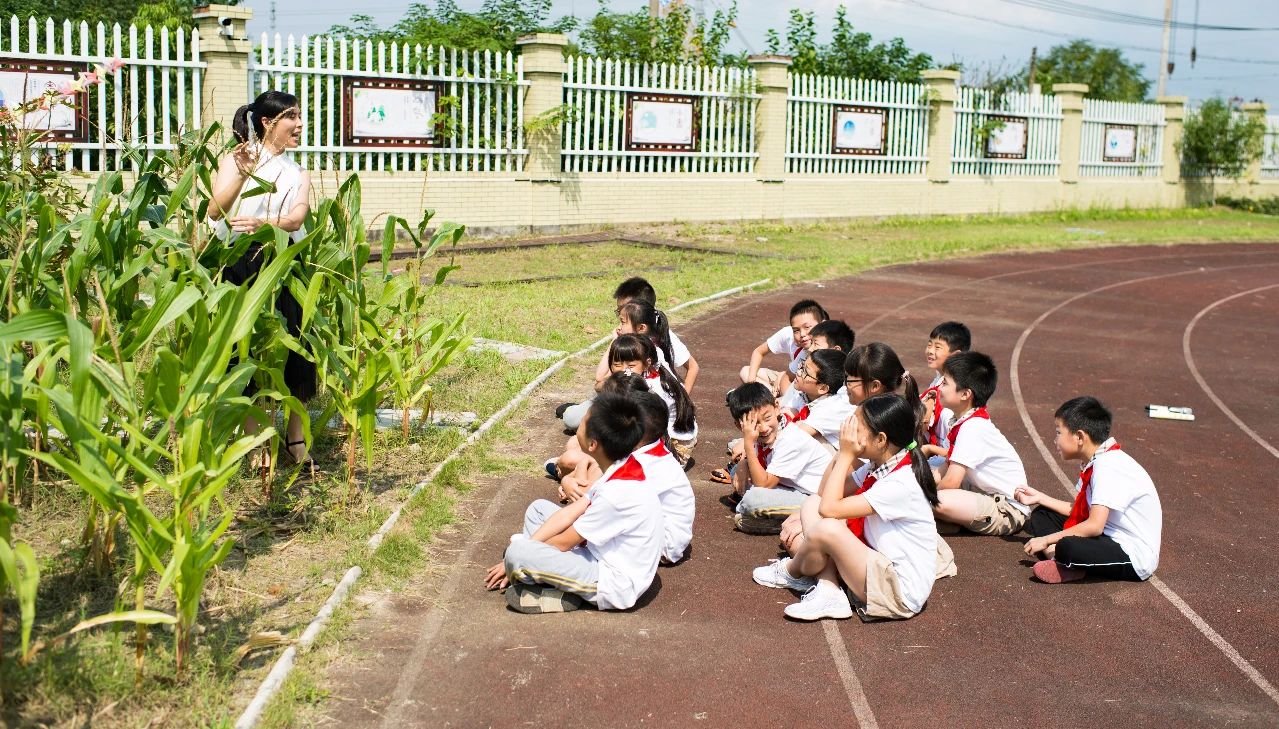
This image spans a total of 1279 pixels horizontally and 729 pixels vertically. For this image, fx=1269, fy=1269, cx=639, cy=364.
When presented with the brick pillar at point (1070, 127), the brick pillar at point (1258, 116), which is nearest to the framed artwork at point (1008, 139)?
the brick pillar at point (1070, 127)

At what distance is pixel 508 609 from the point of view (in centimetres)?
521

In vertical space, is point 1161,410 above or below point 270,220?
below

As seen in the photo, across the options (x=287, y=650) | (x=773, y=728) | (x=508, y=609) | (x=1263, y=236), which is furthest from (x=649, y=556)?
(x=1263, y=236)

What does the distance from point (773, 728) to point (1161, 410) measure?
6378mm

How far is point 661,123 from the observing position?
2045 centimetres

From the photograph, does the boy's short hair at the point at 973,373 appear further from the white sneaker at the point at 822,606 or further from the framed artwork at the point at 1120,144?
the framed artwork at the point at 1120,144

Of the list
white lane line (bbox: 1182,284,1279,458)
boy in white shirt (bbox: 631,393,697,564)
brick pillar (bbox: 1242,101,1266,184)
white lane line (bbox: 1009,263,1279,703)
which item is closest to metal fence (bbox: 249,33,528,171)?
white lane line (bbox: 1009,263,1279,703)

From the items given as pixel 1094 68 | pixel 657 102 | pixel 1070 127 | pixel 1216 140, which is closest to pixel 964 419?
pixel 657 102

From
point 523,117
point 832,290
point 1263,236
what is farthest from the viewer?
point 1263,236

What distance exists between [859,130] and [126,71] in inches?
525

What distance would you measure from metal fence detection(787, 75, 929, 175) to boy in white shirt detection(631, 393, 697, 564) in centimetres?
1732

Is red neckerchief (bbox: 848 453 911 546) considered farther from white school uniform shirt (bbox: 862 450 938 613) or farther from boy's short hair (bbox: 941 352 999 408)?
boy's short hair (bbox: 941 352 999 408)

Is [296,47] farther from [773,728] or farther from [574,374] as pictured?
[773,728]

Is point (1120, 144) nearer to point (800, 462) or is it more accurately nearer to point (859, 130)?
point (859, 130)
